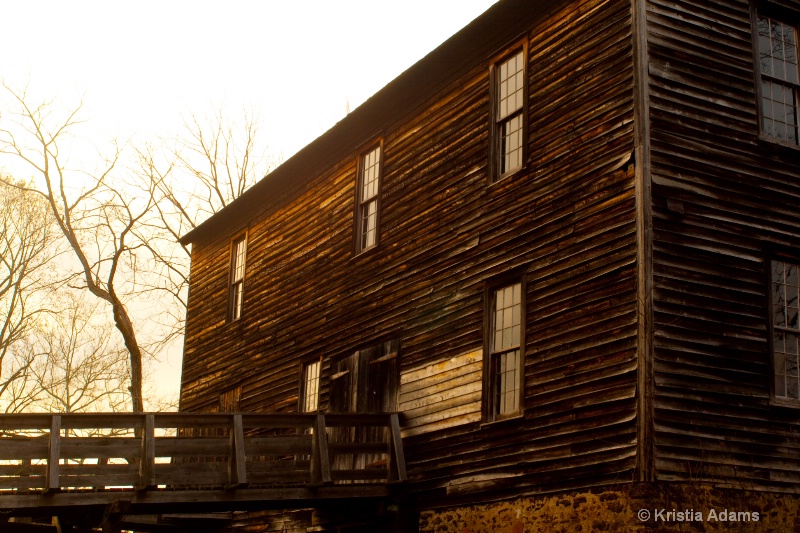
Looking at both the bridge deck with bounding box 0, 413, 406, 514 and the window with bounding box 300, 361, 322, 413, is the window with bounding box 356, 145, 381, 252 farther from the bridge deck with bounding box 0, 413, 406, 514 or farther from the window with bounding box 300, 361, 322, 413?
the bridge deck with bounding box 0, 413, 406, 514

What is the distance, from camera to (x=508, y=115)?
15.0 metres

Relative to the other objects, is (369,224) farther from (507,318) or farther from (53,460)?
(53,460)

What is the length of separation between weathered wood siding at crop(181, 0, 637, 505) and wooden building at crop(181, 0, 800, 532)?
0.04 m

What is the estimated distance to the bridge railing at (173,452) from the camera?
43.9 feet

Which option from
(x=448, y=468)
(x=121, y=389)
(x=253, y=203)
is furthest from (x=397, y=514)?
(x=121, y=389)

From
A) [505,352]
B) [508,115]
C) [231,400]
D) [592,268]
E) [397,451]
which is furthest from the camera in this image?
[231,400]

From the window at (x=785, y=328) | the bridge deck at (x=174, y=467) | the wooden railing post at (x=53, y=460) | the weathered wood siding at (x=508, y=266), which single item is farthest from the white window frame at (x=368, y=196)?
the window at (x=785, y=328)

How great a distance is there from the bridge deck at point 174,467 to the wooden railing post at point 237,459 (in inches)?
0.5

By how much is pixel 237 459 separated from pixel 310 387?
5.48 metres

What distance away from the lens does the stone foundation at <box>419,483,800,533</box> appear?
11.1 m

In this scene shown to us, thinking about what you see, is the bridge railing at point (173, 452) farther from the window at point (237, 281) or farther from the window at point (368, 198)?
the window at point (237, 281)

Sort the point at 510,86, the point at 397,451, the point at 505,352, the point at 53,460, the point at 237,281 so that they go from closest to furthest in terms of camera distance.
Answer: the point at 53,460 < the point at 505,352 < the point at 510,86 < the point at 397,451 < the point at 237,281

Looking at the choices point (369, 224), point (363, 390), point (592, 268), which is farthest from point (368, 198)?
point (592, 268)

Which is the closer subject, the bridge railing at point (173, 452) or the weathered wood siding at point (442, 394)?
the bridge railing at point (173, 452)
